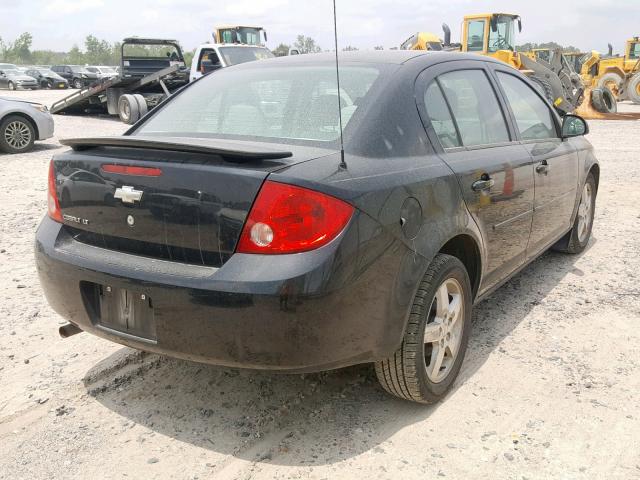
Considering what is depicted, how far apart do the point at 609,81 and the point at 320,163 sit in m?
25.0

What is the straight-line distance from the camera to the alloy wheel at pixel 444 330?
2.83 m

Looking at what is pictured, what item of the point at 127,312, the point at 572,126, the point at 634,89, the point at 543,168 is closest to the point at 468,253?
the point at 543,168

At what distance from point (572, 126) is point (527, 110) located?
604 mm

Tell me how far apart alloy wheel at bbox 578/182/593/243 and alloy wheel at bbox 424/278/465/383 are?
102 inches

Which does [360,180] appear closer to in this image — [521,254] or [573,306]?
[521,254]

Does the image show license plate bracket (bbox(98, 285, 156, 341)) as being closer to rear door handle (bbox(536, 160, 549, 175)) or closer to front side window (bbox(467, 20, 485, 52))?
rear door handle (bbox(536, 160, 549, 175))

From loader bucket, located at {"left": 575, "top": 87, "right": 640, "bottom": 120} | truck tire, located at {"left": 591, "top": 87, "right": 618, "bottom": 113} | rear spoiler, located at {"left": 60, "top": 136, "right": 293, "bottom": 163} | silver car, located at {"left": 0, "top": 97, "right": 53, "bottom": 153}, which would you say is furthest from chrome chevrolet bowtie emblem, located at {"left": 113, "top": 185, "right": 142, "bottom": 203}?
truck tire, located at {"left": 591, "top": 87, "right": 618, "bottom": 113}

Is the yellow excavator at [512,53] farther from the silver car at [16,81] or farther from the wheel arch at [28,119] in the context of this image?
the silver car at [16,81]

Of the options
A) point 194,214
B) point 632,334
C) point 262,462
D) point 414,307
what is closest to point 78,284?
point 194,214

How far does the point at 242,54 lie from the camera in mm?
15742

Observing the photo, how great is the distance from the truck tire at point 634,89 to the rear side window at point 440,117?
23.4 meters

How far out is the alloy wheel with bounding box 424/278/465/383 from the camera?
2.83 m

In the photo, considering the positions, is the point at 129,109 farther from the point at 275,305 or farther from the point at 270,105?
the point at 275,305

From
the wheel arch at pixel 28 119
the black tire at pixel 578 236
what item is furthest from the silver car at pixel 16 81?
the black tire at pixel 578 236
